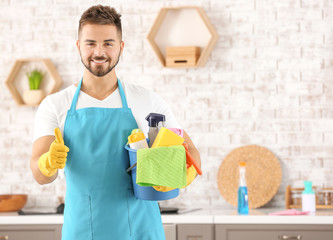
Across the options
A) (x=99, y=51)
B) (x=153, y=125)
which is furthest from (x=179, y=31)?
(x=153, y=125)

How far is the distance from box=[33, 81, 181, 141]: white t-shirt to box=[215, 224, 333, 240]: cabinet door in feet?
4.45

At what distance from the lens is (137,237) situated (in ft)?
6.51

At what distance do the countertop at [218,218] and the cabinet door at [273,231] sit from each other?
24 millimetres

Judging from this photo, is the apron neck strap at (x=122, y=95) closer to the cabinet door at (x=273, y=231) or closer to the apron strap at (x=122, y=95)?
the apron strap at (x=122, y=95)

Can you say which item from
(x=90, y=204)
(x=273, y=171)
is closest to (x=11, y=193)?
(x=273, y=171)

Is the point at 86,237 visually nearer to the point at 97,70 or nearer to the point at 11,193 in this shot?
the point at 97,70

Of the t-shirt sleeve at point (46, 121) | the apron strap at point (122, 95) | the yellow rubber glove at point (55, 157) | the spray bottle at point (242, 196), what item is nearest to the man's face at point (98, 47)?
the apron strap at point (122, 95)

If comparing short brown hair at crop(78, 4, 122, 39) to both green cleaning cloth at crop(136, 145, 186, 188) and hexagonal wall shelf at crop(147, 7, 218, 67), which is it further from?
hexagonal wall shelf at crop(147, 7, 218, 67)

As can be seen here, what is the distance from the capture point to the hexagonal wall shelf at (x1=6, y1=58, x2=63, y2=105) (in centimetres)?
388

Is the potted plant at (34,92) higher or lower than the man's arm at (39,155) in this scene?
higher

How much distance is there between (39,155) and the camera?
1.92 metres

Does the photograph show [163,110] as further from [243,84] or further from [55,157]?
[243,84]

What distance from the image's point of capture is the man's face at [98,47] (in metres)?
1.95

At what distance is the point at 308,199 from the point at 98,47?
2.04 meters
